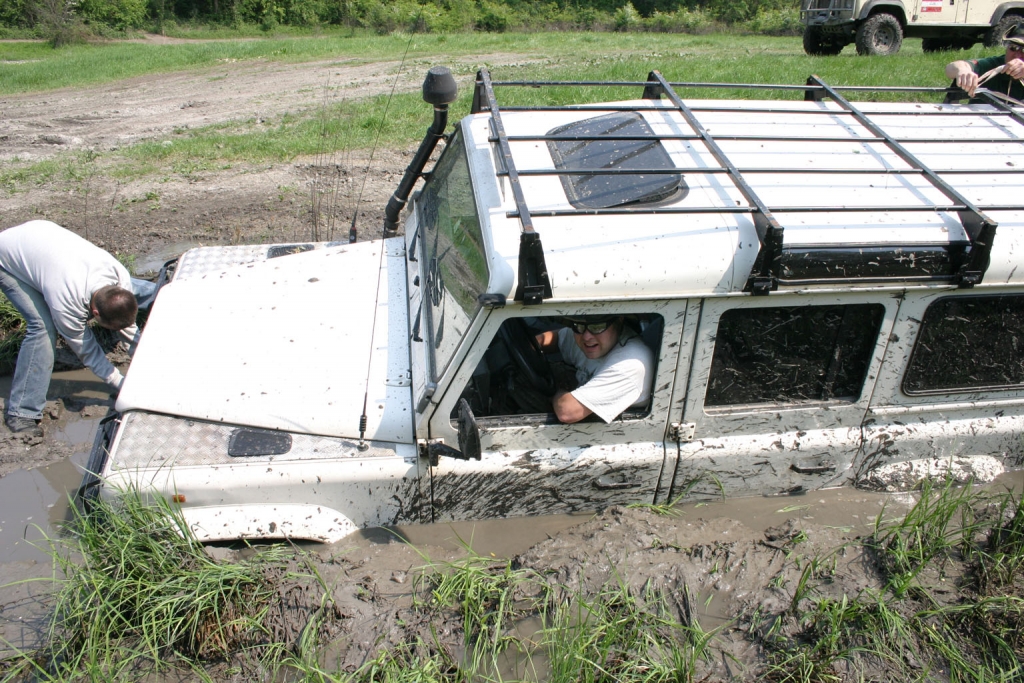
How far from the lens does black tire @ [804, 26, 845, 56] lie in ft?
51.2

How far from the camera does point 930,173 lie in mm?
2916

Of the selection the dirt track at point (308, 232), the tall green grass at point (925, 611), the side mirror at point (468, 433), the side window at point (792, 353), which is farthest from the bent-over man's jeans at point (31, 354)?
the tall green grass at point (925, 611)

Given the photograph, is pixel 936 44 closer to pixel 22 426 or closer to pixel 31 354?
pixel 31 354

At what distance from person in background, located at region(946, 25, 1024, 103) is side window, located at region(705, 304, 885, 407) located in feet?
6.23

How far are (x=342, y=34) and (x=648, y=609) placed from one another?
2527cm

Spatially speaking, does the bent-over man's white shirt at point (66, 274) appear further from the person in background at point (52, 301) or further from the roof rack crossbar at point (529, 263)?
the roof rack crossbar at point (529, 263)

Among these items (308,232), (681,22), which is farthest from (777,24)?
(308,232)

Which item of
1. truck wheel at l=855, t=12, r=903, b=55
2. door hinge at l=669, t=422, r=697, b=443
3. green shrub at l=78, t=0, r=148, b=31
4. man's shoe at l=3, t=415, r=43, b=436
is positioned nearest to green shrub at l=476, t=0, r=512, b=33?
green shrub at l=78, t=0, r=148, b=31

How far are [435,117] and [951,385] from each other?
250 cm

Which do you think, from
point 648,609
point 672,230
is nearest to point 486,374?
point 672,230

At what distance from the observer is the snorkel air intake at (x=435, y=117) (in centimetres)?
356

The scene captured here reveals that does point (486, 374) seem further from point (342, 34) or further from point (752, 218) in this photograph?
point (342, 34)

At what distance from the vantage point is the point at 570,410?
2844 mm

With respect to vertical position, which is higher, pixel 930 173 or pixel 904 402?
pixel 930 173
